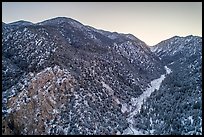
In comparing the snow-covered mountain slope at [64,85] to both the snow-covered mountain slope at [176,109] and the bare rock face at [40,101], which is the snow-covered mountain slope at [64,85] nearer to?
the bare rock face at [40,101]

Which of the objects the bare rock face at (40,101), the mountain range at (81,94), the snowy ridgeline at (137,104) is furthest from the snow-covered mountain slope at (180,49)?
the bare rock face at (40,101)

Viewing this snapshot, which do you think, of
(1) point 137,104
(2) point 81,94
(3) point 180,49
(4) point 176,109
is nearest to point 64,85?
(2) point 81,94

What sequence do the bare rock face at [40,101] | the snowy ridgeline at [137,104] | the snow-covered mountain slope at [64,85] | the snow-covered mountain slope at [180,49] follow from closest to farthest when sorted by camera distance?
the bare rock face at [40,101], the snow-covered mountain slope at [64,85], the snowy ridgeline at [137,104], the snow-covered mountain slope at [180,49]

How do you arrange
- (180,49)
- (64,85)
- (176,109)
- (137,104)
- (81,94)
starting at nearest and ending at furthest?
(176,109) → (64,85) → (81,94) → (137,104) → (180,49)

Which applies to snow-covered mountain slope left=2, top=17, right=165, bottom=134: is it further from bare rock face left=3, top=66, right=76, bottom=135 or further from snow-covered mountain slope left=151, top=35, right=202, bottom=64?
snow-covered mountain slope left=151, top=35, right=202, bottom=64

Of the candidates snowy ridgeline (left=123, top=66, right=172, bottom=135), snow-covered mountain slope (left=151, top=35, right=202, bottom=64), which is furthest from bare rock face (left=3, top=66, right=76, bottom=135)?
snow-covered mountain slope (left=151, top=35, right=202, bottom=64)

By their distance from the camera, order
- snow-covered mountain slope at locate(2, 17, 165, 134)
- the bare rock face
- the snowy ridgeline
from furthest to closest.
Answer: the snowy ridgeline
snow-covered mountain slope at locate(2, 17, 165, 134)
the bare rock face

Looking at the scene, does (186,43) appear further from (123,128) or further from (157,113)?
(123,128)

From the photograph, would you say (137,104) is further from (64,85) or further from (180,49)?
(180,49)
